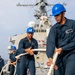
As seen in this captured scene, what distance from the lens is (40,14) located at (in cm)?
4322

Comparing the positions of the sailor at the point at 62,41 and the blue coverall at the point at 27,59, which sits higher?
the sailor at the point at 62,41

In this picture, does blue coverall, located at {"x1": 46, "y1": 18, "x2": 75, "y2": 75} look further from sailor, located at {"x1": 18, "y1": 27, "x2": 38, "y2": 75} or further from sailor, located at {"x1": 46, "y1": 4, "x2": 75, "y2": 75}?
sailor, located at {"x1": 18, "y1": 27, "x2": 38, "y2": 75}

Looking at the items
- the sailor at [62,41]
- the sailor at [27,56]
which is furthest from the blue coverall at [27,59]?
the sailor at [62,41]

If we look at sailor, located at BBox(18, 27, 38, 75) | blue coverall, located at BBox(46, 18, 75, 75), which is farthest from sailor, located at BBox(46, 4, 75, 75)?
→ sailor, located at BBox(18, 27, 38, 75)

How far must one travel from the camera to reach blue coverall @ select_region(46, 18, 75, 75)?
655 cm

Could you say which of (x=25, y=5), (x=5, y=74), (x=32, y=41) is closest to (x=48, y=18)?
(x=25, y=5)

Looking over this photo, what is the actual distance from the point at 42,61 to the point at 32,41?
22407mm

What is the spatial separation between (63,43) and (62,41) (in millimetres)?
53

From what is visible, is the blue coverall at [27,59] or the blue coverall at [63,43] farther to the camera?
the blue coverall at [27,59]

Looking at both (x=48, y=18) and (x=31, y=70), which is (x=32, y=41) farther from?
(x=48, y=18)

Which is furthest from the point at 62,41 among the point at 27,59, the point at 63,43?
the point at 27,59

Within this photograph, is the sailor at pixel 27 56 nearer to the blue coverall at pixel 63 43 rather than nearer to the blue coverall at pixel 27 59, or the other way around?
the blue coverall at pixel 27 59

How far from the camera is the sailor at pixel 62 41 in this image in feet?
21.4

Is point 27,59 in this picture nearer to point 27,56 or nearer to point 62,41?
point 27,56
